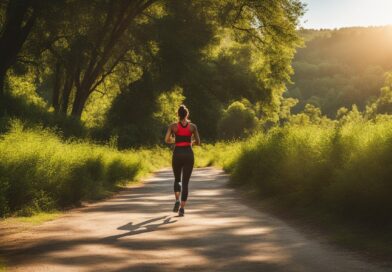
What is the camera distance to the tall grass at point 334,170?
8.91 metres

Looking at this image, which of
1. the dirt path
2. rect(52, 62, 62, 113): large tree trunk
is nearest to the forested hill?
rect(52, 62, 62, 113): large tree trunk

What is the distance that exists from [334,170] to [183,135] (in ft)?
10.6

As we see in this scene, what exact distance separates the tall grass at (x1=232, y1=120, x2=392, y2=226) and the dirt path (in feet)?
3.59

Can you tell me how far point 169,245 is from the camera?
8.10 m

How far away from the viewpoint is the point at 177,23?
32.5 m

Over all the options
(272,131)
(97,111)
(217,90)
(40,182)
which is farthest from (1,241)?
(97,111)

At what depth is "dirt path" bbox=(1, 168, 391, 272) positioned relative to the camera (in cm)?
666

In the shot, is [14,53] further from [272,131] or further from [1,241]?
[1,241]

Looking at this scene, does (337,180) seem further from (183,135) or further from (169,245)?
(169,245)

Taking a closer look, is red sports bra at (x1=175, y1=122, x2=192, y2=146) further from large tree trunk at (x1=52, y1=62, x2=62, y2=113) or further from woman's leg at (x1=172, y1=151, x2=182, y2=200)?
large tree trunk at (x1=52, y1=62, x2=62, y2=113)

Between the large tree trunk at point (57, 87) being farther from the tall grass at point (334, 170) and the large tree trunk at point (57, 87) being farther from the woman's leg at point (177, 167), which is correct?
the woman's leg at point (177, 167)

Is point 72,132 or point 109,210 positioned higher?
point 72,132

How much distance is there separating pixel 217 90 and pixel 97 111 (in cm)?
1691

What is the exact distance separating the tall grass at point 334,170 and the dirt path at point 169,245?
1.09 m
